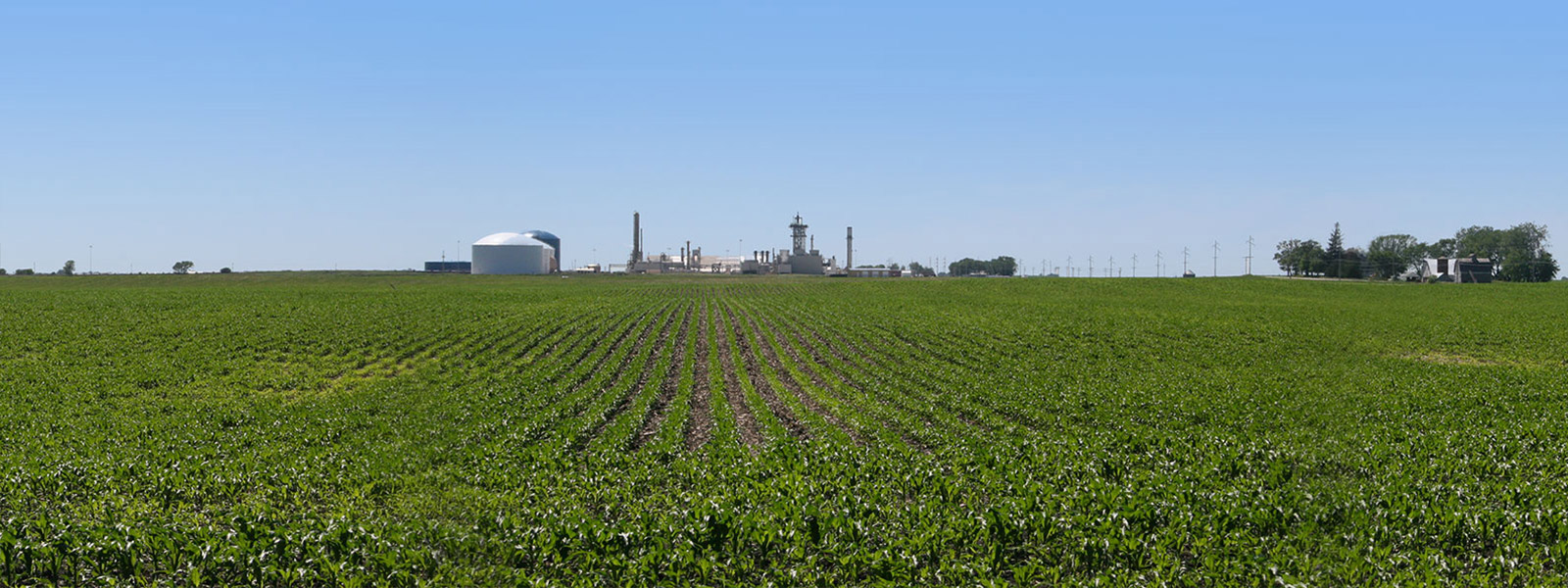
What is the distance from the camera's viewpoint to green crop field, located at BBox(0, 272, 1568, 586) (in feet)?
35.7

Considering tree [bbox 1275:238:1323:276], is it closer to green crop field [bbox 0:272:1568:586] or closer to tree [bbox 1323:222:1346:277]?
tree [bbox 1323:222:1346:277]

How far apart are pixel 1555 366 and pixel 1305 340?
1056cm

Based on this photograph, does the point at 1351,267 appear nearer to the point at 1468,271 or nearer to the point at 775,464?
the point at 1468,271

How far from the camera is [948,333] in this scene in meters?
46.8

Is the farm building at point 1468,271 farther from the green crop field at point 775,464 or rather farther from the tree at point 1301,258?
the green crop field at point 775,464

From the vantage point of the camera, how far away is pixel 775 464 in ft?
53.0

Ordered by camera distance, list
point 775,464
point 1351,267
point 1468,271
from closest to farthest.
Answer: point 775,464 < point 1468,271 < point 1351,267

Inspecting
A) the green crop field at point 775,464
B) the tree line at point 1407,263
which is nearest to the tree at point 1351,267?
the tree line at point 1407,263

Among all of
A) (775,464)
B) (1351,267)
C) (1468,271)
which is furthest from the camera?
(1351,267)

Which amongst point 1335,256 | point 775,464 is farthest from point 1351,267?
point 775,464

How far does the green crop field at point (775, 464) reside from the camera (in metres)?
10.9

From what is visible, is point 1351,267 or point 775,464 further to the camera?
point 1351,267

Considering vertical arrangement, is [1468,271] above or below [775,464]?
above

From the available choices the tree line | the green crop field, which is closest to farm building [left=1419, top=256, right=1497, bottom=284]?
the tree line
